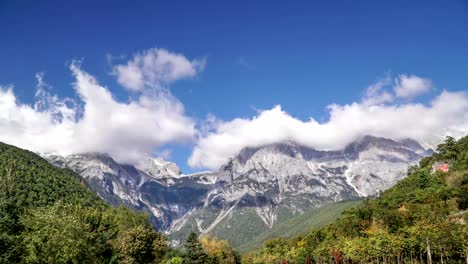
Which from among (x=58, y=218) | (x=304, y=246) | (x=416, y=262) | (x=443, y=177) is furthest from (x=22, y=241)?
(x=443, y=177)

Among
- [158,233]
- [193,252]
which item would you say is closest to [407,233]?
[193,252]

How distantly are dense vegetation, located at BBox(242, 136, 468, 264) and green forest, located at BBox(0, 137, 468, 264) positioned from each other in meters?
0.23

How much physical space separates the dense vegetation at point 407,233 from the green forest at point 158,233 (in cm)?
23

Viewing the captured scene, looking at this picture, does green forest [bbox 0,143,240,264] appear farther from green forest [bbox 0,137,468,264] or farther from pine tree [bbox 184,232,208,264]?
green forest [bbox 0,137,468,264]

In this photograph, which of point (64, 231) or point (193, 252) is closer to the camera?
point (64, 231)

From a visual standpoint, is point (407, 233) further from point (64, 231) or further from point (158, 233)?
point (64, 231)

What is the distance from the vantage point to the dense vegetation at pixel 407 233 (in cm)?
10094

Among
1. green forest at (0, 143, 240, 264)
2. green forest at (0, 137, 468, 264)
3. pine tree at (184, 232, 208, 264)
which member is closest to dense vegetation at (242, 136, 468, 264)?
green forest at (0, 137, 468, 264)

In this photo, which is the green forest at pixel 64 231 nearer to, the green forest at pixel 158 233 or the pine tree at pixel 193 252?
the pine tree at pixel 193 252

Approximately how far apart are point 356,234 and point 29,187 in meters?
136

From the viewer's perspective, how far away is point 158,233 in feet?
466

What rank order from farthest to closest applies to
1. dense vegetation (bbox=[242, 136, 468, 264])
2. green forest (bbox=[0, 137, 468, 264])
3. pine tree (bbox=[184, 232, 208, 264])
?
pine tree (bbox=[184, 232, 208, 264]), dense vegetation (bbox=[242, 136, 468, 264]), green forest (bbox=[0, 137, 468, 264])

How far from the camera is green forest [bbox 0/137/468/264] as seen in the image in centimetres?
6041

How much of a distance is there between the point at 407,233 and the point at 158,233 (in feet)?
262
